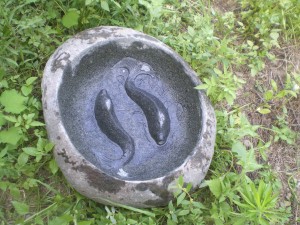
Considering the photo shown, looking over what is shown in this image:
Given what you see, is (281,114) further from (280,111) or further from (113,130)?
(113,130)

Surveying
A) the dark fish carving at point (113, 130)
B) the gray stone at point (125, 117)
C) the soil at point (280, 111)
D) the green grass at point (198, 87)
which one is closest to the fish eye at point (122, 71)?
the gray stone at point (125, 117)

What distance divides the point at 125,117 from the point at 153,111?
18cm

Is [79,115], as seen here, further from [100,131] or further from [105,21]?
[105,21]

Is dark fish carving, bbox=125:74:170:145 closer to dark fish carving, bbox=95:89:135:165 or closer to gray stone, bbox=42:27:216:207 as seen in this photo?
gray stone, bbox=42:27:216:207

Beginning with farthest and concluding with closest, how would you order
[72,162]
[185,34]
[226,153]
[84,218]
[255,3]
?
[255,3]
[185,34]
[226,153]
[84,218]
[72,162]

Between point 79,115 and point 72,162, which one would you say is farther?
point 79,115

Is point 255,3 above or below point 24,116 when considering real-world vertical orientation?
above

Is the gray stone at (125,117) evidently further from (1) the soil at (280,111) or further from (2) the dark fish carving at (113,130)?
(1) the soil at (280,111)

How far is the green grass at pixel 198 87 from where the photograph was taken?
232 cm

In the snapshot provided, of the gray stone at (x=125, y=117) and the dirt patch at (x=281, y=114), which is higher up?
the gray stone at (x=125, y=117)

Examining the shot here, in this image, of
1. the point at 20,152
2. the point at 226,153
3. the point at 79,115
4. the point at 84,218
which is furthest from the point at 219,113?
the point at 20,152

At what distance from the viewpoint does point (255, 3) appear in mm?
3494

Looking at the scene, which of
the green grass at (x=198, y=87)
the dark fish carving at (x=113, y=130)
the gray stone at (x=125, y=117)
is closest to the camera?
the gray stone at (x=125, y=117)

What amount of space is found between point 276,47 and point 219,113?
3.57 feet
